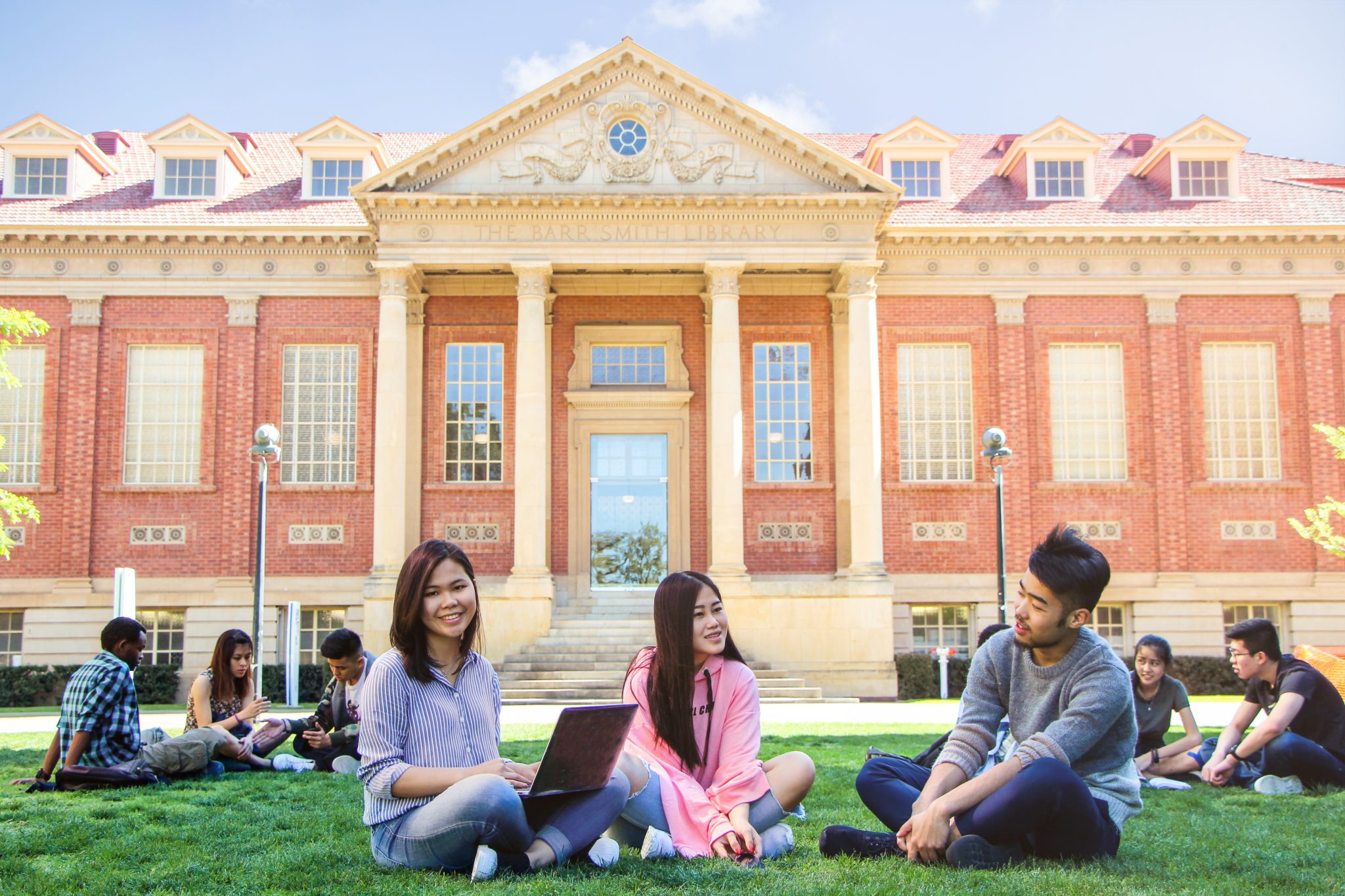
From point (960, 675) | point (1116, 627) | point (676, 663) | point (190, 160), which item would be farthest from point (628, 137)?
point (676, 663)

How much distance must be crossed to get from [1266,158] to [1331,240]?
5336mm

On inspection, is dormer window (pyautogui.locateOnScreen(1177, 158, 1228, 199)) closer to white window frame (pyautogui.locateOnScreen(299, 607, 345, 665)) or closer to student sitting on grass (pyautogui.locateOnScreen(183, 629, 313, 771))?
white window frame (pyautogui.locateOnScreen(299, 607, 345, 665))

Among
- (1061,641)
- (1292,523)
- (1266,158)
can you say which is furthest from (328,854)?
(1266,158)

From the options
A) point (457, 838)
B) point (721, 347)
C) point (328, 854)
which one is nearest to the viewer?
point (457, 838)

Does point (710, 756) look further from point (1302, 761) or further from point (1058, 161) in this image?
point (1058, 161)

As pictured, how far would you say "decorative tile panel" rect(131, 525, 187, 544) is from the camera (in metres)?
25.1

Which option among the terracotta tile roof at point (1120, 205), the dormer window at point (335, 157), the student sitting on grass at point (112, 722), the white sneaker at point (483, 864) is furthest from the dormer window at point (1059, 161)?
the white sneaker at point (483, 864)

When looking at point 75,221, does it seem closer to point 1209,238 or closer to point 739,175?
point 739,175

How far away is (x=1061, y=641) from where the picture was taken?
5.71 metres

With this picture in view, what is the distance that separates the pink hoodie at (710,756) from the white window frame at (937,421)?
65.3 ft

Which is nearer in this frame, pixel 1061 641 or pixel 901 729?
pixel 1061 641

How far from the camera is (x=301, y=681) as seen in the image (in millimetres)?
23609

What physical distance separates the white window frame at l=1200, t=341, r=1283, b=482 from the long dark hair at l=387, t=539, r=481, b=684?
77.6ft

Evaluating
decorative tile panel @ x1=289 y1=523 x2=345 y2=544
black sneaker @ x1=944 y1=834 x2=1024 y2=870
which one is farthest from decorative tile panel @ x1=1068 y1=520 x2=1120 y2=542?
black sneaker @ x1=944 y1=834 x2=1024 y2=870
